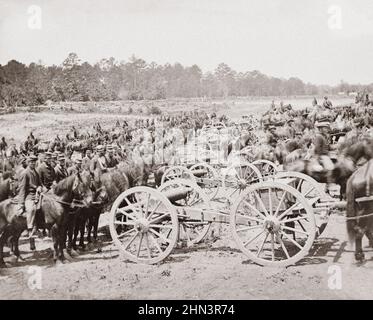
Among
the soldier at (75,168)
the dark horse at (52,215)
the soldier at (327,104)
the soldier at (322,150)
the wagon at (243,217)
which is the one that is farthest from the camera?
the soldier at (327,104)

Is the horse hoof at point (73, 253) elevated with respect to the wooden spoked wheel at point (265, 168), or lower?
lower

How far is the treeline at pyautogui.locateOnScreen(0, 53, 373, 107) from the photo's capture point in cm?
722

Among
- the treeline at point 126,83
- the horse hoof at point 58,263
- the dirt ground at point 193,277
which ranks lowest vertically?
the dirt ground at point 193,277

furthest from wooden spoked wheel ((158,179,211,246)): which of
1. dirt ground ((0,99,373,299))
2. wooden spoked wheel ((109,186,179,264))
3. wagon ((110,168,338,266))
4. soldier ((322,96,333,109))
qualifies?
soldier ((322,96,333,109))

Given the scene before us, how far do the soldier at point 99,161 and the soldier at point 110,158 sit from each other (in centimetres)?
7

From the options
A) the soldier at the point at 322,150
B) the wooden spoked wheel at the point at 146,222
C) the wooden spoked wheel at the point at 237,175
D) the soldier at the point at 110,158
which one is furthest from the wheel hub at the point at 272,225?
the soldier at the point at 110,158

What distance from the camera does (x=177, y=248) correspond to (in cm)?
683

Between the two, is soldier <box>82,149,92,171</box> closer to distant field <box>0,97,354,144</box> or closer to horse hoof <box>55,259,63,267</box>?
distant field <box>0,97,354,144</box>

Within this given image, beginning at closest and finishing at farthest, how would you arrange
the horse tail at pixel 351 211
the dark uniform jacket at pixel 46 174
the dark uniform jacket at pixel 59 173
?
1. the horse tail at pixel 351 211
2. the dark uniform jacket at pixel 46 174
3. the dark uniform jacket at pixel 59 173

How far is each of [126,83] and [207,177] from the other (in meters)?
2.17

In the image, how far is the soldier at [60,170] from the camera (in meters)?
7.03

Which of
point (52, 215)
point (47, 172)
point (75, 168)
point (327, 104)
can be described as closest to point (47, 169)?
point (47, 172)

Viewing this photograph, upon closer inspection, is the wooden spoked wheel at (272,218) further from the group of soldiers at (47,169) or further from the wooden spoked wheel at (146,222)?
the group of soldiers at (47,169)
